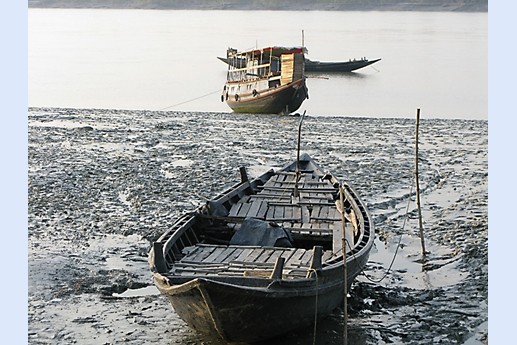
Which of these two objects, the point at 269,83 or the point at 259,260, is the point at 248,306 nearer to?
the point at 259,260

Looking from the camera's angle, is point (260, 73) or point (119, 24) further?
point (119, 24)

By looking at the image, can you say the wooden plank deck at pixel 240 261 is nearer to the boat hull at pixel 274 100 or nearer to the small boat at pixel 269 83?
the boat hull at pixel 274 100

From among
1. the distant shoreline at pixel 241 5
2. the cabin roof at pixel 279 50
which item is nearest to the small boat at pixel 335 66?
the cabin roof at pixel 279 50

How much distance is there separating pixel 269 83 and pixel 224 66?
20.6 m

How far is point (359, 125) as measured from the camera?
Result: 2523cm

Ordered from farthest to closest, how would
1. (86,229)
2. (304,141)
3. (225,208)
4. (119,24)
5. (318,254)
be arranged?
(119,24), (304,141), (86,229), (225,208), (318,254)

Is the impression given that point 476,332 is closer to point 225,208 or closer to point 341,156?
point 225,208

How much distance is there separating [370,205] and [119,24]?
87.4 m

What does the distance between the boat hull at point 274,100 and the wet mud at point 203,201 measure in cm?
354

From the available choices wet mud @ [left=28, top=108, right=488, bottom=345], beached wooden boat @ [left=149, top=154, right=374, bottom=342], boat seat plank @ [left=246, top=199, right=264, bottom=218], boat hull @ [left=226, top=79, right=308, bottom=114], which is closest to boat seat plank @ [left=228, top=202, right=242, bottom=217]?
beached wooden boat @ [left=149, top=154, right=374, bottom=342]

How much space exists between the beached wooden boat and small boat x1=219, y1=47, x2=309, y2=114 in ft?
55.6

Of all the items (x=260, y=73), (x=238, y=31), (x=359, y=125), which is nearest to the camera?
(x=359, y=125)

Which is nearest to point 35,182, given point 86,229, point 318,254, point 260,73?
point 86,229

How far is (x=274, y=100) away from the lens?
28.9 metres
